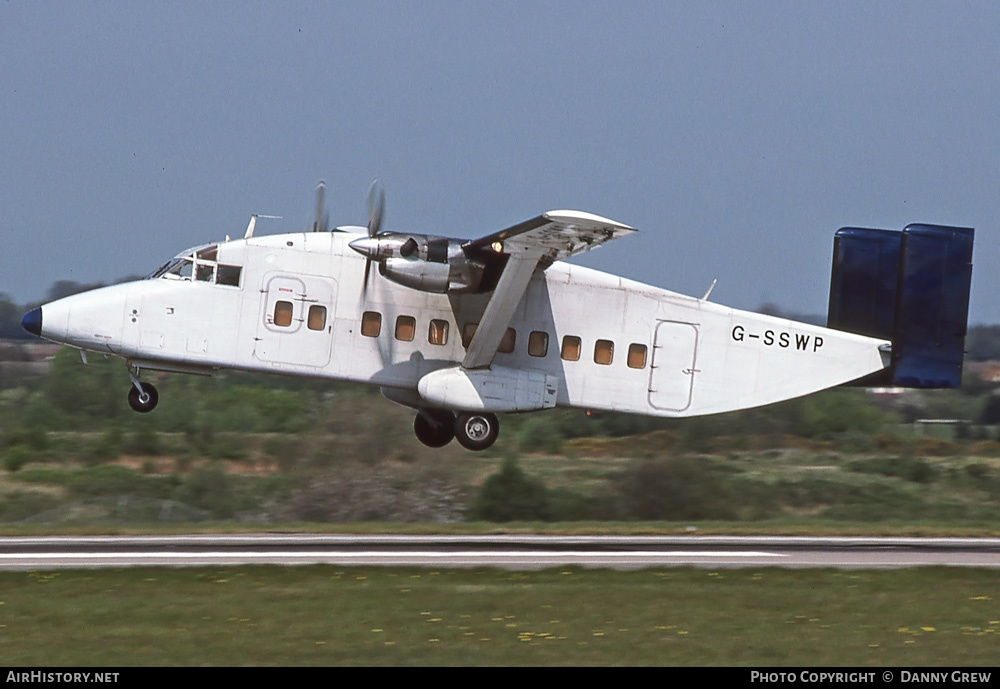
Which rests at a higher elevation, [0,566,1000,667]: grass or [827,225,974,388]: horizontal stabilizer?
[827,225,974,388]: horizontal stabilizer

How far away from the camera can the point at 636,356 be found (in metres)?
22.8

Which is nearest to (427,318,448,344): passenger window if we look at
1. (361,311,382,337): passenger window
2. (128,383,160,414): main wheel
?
(361,311,382,337): passenger window

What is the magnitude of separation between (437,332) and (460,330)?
43 centimetres

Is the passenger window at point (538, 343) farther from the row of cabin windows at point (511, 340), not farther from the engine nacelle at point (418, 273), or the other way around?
the engine nacelle at point (418, 273)

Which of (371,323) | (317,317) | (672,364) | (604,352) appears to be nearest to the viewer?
(317,317)

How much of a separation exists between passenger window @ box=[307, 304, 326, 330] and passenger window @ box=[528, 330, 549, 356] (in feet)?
12.5

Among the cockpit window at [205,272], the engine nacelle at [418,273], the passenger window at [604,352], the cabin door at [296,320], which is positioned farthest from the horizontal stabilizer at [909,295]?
the cockpit window at [205,272]

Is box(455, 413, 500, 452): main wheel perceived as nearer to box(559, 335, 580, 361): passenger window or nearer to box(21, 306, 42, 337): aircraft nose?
box(559, 335, 580, 361): passenger window

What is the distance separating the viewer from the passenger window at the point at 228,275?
70.9ft

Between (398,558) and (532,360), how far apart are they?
4.52 m

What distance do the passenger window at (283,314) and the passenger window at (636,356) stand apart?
6.32 meters

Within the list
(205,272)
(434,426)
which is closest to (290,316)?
(205,272)

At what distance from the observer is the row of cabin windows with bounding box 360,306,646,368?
21891 millimetres

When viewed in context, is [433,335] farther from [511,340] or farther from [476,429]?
[476,429]
